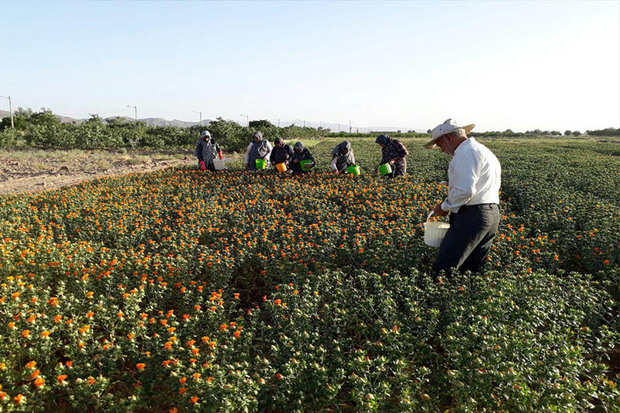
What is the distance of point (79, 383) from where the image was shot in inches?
79.9

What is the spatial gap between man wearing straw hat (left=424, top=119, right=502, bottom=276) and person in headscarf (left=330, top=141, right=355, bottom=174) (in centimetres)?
564

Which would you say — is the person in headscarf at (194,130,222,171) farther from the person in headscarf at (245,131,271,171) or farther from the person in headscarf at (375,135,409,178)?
the person in headscarf at (375,135,409,178)

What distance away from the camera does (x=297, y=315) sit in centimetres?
270

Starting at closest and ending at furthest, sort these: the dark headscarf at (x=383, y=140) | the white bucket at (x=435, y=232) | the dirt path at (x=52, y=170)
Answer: the white bucket at (x=435, y=232) → the dark headscarf at (x=383, y=140) → the dirt path at (x=52, y=170)

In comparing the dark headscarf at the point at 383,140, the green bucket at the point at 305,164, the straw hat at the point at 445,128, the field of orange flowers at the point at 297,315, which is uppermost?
the dark headscarf at the point at 383,140

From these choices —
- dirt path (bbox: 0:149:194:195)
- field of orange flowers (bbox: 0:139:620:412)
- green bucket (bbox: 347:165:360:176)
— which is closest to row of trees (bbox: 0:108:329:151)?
dirt path (bbox: 0:149:194:195)

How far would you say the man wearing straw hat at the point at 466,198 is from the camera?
10.3 feet

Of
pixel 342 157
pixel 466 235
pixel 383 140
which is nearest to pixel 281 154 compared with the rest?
pixel 342 157

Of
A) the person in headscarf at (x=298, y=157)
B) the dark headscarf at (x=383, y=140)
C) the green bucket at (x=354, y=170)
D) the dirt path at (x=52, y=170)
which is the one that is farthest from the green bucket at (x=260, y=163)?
the dirt path at (x=52, y=170)

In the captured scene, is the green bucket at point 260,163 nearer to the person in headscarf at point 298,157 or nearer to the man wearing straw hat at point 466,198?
the person in headscarf at point 298,157

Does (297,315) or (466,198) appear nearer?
(297,315)

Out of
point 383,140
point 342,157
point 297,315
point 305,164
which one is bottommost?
point 297,315

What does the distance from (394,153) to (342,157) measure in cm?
144

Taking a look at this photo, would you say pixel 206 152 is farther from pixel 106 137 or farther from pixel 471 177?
pixel 106 137
